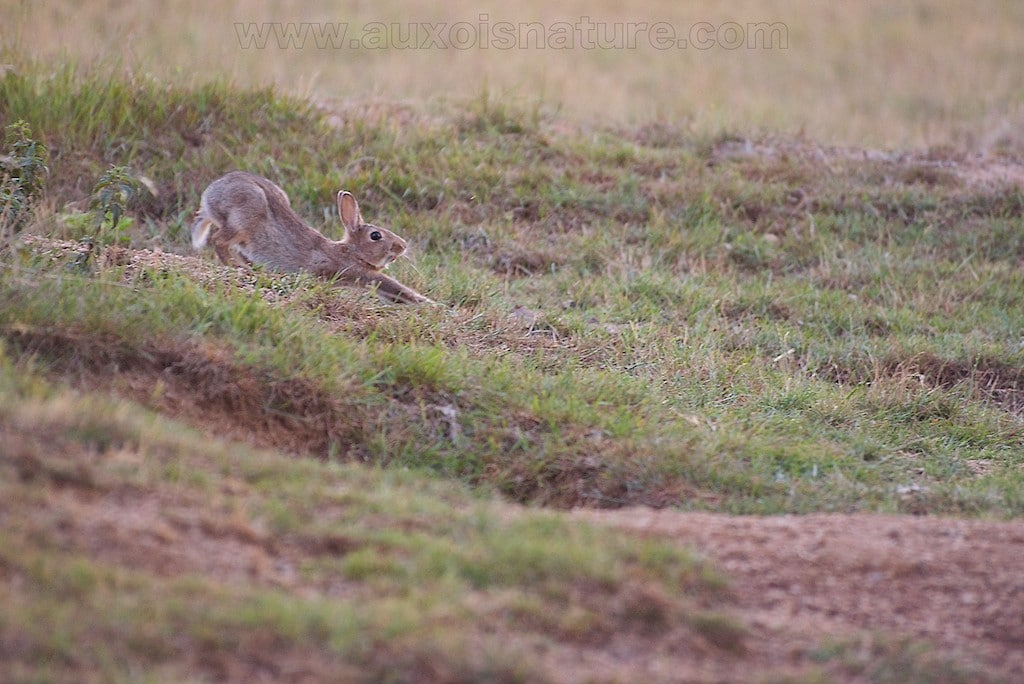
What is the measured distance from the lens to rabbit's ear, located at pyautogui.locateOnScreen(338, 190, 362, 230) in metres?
7.24

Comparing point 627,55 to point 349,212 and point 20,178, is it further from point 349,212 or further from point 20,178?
point 20,178

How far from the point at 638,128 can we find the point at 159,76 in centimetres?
409

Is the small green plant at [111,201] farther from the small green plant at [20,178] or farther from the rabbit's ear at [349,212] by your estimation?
the rabbit's ear at [349,212]

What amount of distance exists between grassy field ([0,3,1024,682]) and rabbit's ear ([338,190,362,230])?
56cm

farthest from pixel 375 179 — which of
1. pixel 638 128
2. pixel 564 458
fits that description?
pixel 564 458

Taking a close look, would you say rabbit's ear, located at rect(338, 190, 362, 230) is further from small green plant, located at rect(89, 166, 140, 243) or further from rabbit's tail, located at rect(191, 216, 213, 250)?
small green plant, located at rect(89, 166, 140, 243)

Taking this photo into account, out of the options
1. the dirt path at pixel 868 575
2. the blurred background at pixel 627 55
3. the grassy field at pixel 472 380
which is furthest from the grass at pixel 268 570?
the blurred background at pixel 627 55

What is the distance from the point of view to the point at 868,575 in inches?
156

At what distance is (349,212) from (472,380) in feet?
7.00

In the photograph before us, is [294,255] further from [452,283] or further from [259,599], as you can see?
[259,599]

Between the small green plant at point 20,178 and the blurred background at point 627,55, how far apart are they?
3090mm

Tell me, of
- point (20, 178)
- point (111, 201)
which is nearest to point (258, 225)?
point (111, 201)

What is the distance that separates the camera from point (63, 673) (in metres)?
2.93

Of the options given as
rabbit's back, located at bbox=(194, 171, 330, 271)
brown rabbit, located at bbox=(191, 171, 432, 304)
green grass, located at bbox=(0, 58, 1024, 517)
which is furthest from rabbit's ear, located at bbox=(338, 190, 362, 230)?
green grass, located at bbox=(0, 58, 1024, 517)
